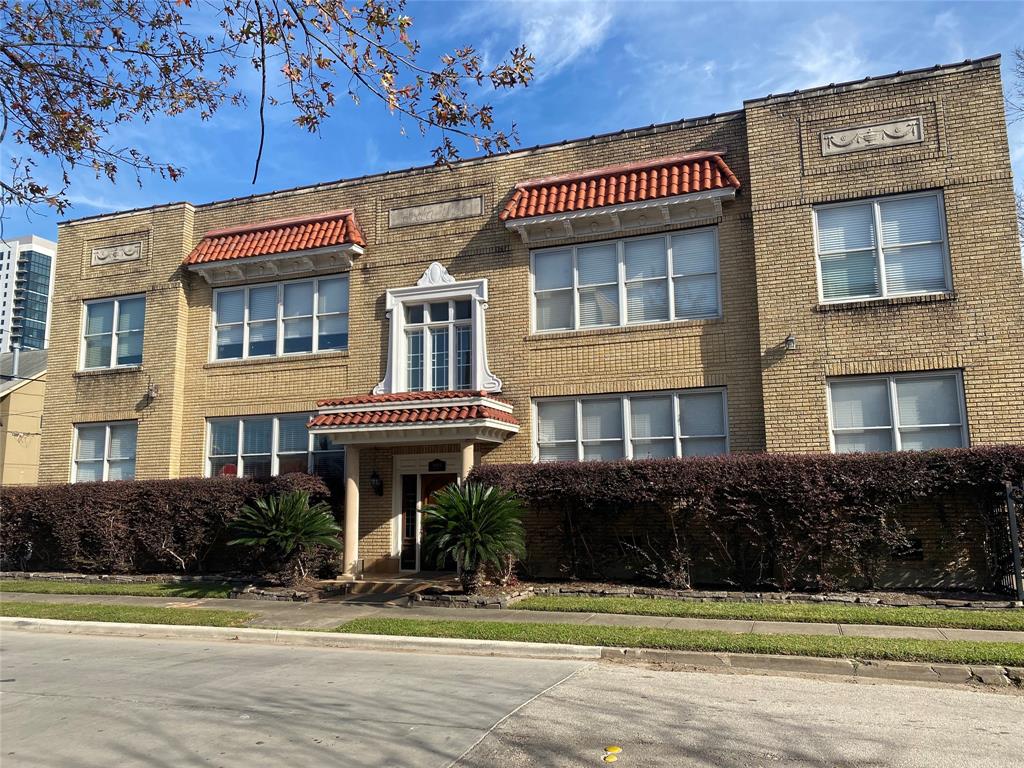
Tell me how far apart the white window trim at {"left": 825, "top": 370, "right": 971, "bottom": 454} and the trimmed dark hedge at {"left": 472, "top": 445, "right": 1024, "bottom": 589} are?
1212 mm

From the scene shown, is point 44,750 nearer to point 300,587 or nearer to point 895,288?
point 300,587

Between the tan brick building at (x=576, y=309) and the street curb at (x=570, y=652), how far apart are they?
4.62 m

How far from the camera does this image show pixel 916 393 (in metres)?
13.8

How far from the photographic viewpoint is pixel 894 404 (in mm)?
13773

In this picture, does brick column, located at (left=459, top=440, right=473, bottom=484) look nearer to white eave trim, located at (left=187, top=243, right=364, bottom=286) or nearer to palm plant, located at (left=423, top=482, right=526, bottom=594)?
palm plant, located at (left=423, top=482, right=526, bottom=594)

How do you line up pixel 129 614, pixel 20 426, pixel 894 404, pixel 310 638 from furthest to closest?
pixel 20 426 → pixel 894 404 → pixel 129 614 → pixel 310 638

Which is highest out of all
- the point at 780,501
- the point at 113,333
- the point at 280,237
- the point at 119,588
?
the point at 280,237

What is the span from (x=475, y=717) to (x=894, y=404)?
1019 centimetres

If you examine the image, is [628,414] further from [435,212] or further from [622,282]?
[435,212]

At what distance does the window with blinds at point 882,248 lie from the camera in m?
14.0

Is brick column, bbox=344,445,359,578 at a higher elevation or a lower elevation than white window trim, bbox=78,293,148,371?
lower

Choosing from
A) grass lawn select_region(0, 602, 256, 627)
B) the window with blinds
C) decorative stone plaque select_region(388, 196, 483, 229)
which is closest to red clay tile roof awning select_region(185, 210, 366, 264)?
decorative stone plaque select_region(388, 196, 483, 229)

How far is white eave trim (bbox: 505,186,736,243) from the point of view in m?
15.1

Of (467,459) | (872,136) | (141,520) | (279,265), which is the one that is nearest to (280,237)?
(279,265)
